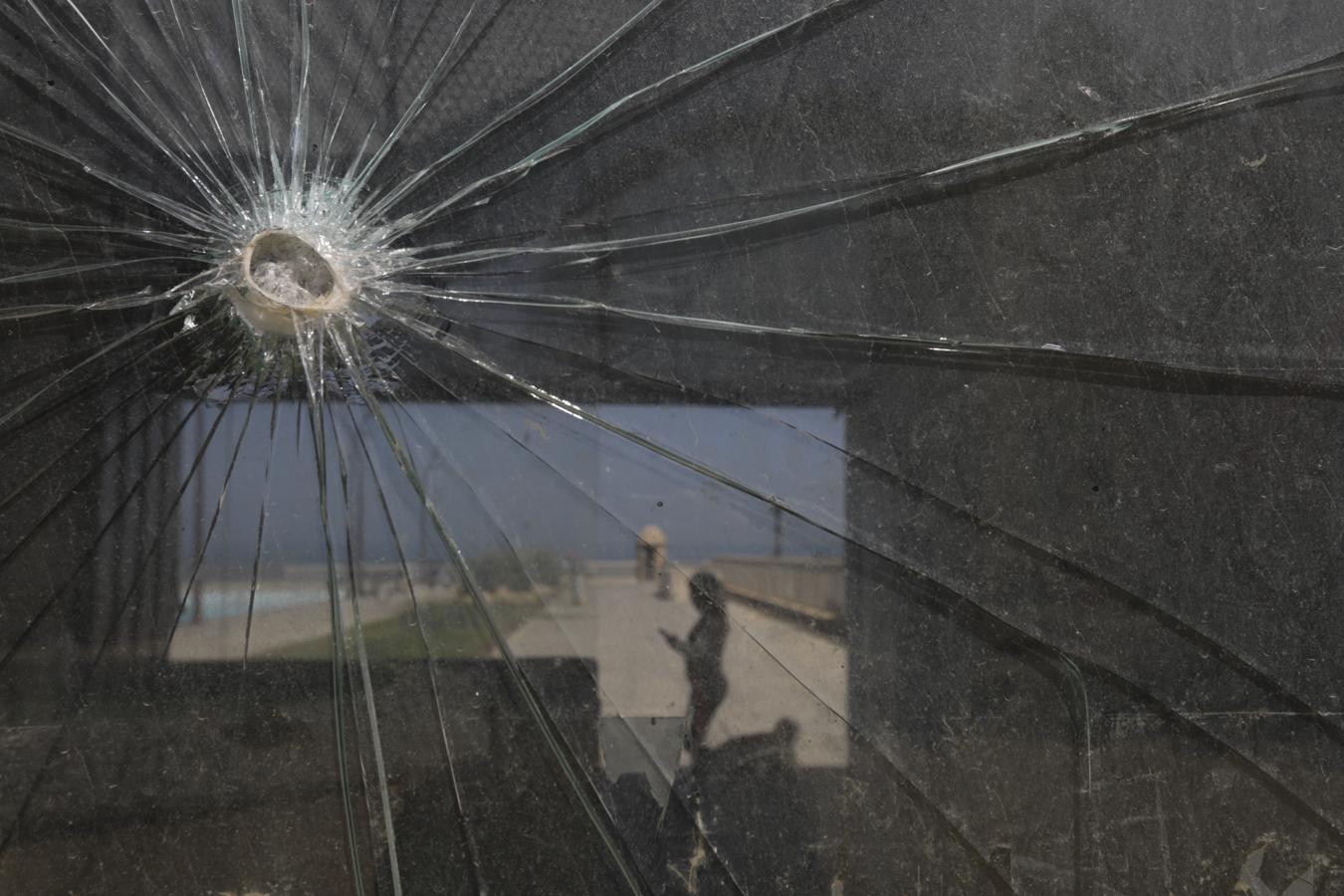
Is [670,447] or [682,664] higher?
[670,447]

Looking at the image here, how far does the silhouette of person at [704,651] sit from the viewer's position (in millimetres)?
1312

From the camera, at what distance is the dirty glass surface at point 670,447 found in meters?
1.25

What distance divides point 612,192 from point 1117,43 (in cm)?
77

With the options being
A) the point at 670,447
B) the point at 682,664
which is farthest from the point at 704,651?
the point at 670,447

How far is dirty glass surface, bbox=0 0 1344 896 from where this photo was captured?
125cm

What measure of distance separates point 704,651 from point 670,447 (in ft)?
0.92

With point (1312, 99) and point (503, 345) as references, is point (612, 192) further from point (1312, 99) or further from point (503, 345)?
point (1312, 99)

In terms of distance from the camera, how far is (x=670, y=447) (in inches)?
52.6

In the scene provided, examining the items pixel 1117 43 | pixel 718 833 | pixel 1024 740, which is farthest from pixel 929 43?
pixel 718 833

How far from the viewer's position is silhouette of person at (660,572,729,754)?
4.30 feet

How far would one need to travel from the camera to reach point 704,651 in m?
1.32

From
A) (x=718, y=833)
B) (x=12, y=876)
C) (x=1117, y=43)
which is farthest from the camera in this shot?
(x=1117, y=43)

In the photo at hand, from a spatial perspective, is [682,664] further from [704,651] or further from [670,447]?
[670,447]

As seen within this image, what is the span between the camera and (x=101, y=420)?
4.12 ft
